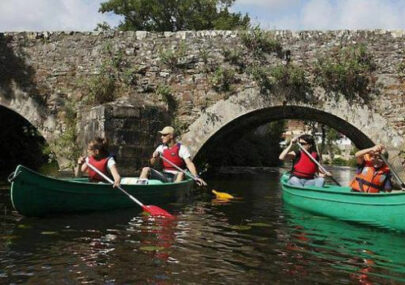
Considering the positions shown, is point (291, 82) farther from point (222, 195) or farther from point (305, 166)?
point (222, 195)

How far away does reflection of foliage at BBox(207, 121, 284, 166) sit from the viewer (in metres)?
23.8

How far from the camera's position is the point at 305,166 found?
9.47 m

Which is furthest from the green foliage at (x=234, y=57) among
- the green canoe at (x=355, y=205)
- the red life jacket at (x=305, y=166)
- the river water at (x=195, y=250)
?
the river water at (x=195, y=250)

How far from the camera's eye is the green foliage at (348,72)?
11430 mm

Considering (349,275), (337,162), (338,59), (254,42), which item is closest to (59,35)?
(254,42)

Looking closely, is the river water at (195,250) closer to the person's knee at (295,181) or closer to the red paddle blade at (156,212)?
the red paddle blade at (156,212)

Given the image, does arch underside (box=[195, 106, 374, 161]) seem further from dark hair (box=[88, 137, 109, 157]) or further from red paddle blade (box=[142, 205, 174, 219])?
red paddle blade (box=[142, 205, 174, 219])

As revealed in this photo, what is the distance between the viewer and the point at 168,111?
12.4 meters

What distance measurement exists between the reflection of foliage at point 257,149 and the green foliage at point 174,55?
10.1 m

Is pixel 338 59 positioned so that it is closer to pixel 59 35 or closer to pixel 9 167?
pixel 59 35

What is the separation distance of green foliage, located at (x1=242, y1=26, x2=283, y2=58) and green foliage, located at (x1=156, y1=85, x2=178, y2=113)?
218 cm

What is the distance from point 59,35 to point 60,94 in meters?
1.50

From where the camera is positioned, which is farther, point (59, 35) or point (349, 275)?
point (59, 35)

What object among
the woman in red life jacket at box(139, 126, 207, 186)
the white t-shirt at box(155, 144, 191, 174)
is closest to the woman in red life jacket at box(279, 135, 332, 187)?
the white t-shirt at box(155, 144, 191, 174)
